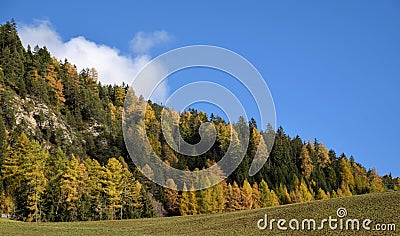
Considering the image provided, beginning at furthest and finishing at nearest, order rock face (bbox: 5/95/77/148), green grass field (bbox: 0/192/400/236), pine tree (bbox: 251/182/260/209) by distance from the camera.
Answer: rock face (bbox: 5/95/77/148) < pine tree (bbox: 251/182/260/209) < green grass field (bbox: 0/192/400/236)

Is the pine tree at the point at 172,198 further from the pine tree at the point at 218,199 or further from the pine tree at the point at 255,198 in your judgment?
the pine tree at the point at 255,198

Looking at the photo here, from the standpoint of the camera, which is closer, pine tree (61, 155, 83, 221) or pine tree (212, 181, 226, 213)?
pine tree (61, 155, 83, 221)

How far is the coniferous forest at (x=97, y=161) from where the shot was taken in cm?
7162

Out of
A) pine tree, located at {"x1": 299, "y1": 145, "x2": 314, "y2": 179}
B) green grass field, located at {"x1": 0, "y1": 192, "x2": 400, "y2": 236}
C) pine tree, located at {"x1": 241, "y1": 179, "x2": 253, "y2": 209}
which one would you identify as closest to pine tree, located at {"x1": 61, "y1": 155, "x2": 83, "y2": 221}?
green grass field, located at {"x1": 0, "y1": 192, "x2": 400, "y2": 236}

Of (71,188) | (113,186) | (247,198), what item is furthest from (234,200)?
(71,188)

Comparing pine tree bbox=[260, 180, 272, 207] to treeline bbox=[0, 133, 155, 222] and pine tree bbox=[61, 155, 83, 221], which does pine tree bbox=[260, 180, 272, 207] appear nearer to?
treeline bbox=[0, 133, 155, 222]

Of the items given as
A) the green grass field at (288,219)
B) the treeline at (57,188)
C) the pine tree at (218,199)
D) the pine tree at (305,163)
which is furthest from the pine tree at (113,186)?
the pine tree at (305,163)

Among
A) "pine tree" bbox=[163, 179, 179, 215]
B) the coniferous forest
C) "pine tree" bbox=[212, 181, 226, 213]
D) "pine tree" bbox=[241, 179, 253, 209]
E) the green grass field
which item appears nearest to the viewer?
the green grass field

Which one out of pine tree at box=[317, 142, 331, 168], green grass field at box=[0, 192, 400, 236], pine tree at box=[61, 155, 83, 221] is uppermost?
pine tree at box=[317, 142, 331, 168]

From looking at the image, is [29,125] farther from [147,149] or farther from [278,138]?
[278,138]

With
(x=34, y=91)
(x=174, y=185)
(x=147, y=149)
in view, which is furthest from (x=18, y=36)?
(x=174, y=185)

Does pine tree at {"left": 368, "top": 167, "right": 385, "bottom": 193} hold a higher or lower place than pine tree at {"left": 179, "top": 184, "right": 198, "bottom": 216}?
higher

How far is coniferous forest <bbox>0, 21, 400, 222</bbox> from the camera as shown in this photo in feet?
235

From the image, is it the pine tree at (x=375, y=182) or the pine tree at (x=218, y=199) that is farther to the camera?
the pine tree at (x=375, y=182)
